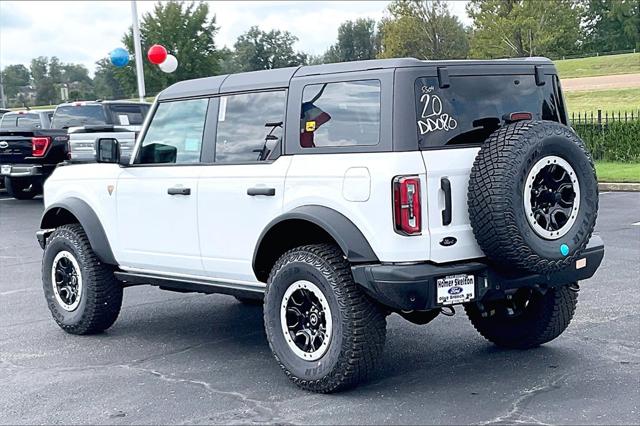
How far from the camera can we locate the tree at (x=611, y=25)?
277 feet

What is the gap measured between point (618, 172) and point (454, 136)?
15.4m

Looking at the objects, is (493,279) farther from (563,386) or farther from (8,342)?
(8,342)

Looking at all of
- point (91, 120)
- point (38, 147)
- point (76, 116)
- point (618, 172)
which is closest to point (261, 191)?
point (38, 147)

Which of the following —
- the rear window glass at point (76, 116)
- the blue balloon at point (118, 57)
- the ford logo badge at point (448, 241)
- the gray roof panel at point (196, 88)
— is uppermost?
the blue balloon at point (118, 57)

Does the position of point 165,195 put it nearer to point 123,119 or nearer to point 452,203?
point 452,203

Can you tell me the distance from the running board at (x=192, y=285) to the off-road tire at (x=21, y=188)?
1359 centimetres

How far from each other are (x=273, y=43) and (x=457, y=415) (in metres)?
75.9

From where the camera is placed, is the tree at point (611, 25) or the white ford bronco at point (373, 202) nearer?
the white ford bronco at point (373, 202)

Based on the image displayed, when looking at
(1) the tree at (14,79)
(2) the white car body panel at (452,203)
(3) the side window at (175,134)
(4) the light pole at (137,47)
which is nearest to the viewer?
(2) the white car body panel at (452,203)

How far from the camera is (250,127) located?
20.5 ft

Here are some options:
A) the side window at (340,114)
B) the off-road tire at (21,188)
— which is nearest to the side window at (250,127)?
the side window at (340,114)

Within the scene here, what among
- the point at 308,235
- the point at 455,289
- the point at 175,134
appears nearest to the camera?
the point at 455,289

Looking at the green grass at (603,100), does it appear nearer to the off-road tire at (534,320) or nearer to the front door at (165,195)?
the off-road tire at (534,320)

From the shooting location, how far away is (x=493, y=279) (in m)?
5.48
